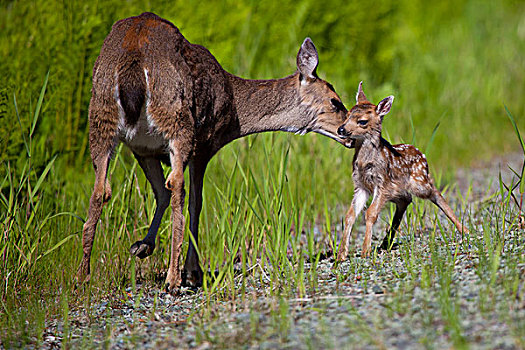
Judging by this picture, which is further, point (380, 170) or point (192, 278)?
point (192, 278)

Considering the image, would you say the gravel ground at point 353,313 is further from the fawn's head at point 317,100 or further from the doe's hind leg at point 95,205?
the fawn's head at point 317,100

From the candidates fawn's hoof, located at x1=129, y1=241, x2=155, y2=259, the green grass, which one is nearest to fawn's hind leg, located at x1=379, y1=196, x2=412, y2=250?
the green grass

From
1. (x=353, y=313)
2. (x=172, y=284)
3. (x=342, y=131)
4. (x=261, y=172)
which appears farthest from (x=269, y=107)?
(x=353, y=313)

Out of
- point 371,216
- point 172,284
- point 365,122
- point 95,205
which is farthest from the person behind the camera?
point 365,122

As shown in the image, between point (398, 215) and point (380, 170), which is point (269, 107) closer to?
point (380, 170)

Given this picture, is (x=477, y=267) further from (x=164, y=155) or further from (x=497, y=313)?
(x=164, y=155)

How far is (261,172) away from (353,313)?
379cm

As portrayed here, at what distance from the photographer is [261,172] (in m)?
7.86

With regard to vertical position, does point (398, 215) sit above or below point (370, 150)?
below

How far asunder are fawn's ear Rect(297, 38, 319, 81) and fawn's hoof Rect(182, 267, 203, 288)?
2038 mm

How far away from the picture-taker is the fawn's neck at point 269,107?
264 inches

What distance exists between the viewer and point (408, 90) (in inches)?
493

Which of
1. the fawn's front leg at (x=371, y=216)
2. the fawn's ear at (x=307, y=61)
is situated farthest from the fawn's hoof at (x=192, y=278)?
the fawn's ear at (x=307, y=61)

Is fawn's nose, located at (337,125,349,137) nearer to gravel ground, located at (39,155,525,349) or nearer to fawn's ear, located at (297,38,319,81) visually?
fawn's ear, located at (297,38,319,81)
